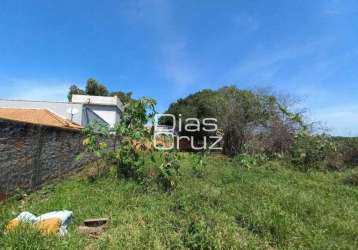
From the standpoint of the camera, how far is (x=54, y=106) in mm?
16203

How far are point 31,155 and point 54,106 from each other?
11.2 m

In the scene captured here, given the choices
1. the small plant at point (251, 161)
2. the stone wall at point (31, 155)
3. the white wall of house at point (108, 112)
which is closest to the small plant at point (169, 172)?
the stone wall at point (31, 155)

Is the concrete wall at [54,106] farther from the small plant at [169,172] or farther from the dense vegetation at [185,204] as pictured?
the small plant at [169,172]

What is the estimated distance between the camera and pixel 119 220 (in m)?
4.07

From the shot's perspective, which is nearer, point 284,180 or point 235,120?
point 284,180

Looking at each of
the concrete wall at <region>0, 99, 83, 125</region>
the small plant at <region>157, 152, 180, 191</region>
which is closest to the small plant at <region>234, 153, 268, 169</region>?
the small plant at <region>157, 152, 180, 191</region>

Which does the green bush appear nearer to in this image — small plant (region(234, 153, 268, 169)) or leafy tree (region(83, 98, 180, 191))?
small plant (region(234, 153, 268, 169))

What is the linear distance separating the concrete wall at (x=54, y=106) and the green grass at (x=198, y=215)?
29.9ft

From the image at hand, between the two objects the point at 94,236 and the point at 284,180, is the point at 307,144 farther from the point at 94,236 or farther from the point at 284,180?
the point at 94,236

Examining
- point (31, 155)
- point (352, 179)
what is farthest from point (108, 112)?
point (352, 179)

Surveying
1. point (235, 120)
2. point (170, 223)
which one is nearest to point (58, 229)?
point (170, 223)

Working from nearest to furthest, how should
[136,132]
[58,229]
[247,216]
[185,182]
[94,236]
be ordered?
[58,229]
[94,236]
[247,216]
[185,182]
[136,132]

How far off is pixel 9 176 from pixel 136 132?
120 inches

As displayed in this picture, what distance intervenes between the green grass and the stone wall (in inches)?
11.7
